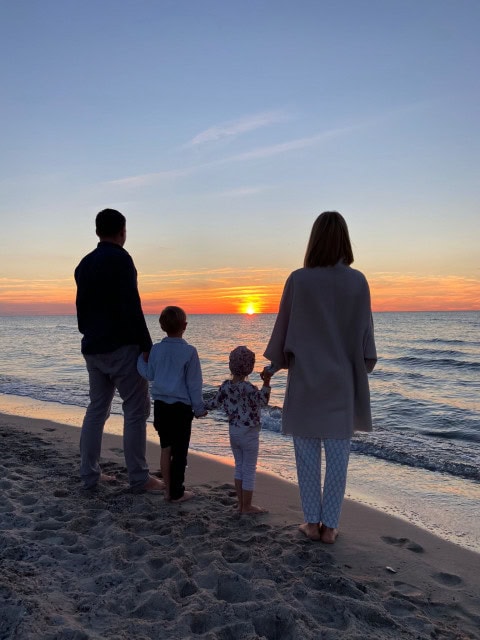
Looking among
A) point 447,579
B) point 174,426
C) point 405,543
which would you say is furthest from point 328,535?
point 174,426

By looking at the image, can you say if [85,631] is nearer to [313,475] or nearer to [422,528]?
[313,475]

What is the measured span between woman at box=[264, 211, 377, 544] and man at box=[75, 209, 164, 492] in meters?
1.27

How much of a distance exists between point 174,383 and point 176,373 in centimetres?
8

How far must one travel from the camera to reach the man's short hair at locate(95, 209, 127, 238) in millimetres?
4168

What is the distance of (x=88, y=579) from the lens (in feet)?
9.28

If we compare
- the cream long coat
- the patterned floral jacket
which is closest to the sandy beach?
the patterned floral jacket

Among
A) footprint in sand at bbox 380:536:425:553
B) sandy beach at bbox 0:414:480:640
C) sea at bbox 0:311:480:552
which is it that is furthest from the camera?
sea at bbox 0:311:480:552

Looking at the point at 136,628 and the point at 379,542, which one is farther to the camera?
the point at 379,542

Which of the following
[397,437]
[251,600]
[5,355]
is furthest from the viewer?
Result: [5,355]

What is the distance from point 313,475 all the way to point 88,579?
1545 millimetres

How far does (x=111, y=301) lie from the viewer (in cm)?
412

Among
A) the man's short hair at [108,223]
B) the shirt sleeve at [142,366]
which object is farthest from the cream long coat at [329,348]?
the man's short hair at [108,223]

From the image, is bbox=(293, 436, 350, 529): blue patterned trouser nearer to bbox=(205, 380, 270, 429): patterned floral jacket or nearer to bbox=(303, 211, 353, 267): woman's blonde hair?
bbox=(205, 380, 270, 429): patterned floral jacket

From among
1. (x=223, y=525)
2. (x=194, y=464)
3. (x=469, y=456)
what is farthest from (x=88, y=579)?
(x=469, y=456)
